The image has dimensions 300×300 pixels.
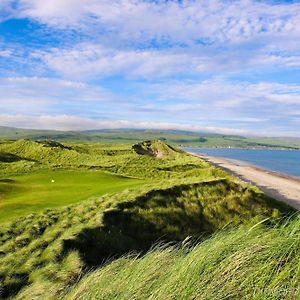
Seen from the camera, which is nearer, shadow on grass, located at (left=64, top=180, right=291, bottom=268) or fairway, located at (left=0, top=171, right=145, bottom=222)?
shadow on grass, located at (left=64, top=180, right=291, bottom=268)

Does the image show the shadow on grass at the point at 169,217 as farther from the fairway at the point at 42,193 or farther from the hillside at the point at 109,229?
the fairway at the point at 42,193

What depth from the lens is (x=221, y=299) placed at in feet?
17.8

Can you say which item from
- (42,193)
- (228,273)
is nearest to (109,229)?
(42,193)

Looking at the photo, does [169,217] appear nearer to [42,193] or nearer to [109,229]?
[109,229]

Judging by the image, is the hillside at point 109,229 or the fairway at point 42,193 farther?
the fairway at point 42,193

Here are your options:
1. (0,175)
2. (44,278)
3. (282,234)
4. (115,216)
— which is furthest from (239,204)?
(0,175)

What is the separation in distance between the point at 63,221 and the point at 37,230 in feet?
4.68

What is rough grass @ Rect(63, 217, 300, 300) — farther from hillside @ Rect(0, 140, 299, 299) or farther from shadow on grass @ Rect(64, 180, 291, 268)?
shadow on grass @ Rect(64, 180, 291, 268)

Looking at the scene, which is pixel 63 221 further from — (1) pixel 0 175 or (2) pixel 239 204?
(1) pixel 0 175

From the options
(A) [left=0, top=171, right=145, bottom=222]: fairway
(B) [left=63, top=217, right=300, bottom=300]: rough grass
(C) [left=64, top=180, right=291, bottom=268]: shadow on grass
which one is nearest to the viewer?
(B) [left=63, top=217, right=300, bottom=300]: rough grass

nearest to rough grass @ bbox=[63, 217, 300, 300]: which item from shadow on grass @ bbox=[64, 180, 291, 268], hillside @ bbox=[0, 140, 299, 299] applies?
hillside @ bbox=[0, 140, 299, 299]

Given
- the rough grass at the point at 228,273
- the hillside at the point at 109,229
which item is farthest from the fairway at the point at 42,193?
the rough grass at the point at 228,273

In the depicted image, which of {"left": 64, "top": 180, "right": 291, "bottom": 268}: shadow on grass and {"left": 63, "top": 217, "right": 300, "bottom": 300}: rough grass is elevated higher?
{"left": 63, "top": 217, "right": 300, "bottom": 300}: rough grass

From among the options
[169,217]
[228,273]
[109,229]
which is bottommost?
[169,217]
